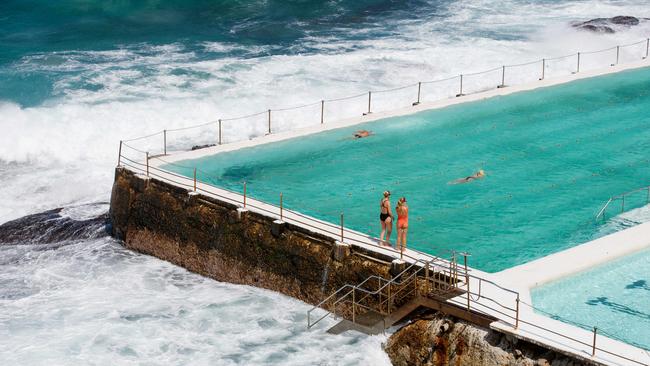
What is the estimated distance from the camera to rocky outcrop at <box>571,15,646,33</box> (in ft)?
142

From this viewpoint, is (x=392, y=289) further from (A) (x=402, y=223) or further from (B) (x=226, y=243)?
(B) (x=226, y=243)

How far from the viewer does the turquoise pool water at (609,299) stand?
15.9 meters

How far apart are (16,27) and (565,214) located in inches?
1158

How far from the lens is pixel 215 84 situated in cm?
3600

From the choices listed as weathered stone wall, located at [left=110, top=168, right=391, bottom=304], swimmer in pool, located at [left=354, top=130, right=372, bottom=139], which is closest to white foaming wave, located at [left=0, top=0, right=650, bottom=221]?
weathered stone wall, located at [left=110, top=168, right=391, bottom=304]

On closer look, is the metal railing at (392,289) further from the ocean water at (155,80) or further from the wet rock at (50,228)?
the wet rock at (50,228)

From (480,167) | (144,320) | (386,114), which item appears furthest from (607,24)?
(144,320)

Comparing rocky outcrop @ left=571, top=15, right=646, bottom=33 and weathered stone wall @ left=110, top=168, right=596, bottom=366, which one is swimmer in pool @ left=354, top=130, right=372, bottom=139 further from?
rocky outcrop @ left=571, top=15, right=646, bottom=33

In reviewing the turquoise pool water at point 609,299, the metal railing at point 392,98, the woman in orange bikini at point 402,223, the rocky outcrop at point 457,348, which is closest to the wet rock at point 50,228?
the metal railing at point 392,98

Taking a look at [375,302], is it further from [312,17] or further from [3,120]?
[312,17]

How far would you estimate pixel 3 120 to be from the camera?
32625 mm

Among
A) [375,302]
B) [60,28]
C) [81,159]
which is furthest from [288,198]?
[60,28]

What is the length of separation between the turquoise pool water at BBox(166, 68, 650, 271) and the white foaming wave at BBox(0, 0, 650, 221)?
5320mm

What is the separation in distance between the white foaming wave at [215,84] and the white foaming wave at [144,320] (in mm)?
4654
